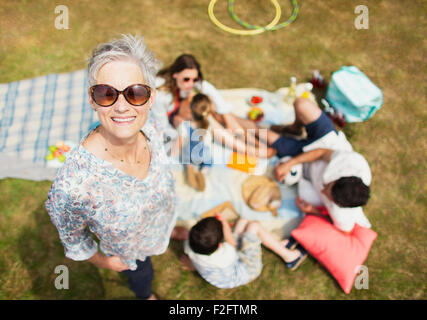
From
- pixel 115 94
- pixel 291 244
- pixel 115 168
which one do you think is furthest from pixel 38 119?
pixel 291 244

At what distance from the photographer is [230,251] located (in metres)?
3.56

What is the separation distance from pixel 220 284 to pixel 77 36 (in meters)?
5.47

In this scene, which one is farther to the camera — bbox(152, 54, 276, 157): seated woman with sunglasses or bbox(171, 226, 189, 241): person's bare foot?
bbox(152, 54, 276, 157): seated woman with sunglasses

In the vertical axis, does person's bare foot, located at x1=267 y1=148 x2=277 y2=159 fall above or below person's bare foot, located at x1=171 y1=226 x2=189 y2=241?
above

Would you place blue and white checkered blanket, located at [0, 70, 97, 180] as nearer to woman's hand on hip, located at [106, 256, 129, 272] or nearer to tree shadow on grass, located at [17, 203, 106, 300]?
tree shadow on grass, located at [17, 203, 106, 300]

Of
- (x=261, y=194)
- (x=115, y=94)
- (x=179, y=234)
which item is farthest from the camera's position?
(x=261, y=194)

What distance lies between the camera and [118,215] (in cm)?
224

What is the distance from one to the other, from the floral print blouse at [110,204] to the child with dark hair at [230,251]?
604 mm

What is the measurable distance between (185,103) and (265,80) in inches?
79.6

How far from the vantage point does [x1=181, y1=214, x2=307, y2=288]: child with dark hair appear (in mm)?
3346

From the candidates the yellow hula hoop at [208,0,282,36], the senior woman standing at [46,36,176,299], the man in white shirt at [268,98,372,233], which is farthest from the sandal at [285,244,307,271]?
the yellow hula hoop at [208,0,282,36]

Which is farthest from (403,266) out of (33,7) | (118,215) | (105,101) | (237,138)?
(33,7)

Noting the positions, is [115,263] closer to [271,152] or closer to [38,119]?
[271,152]

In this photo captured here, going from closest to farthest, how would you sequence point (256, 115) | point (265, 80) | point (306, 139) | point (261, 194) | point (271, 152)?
point (261, 194) → point (306, 139) → point (271, 152) → point (256, 115) → point (265, 80)
